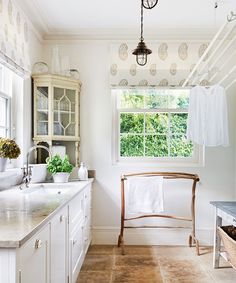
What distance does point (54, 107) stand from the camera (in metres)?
3.60

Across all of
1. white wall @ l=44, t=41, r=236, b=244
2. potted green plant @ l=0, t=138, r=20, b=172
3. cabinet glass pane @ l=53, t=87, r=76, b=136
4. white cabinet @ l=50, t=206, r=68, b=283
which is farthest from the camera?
white wall @ l=44, t=41, r=236, b=244

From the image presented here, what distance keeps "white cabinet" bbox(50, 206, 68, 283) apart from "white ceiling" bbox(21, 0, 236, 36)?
201 cm

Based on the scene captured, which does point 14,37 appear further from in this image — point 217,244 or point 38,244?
point 217,244

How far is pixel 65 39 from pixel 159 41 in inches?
44.2

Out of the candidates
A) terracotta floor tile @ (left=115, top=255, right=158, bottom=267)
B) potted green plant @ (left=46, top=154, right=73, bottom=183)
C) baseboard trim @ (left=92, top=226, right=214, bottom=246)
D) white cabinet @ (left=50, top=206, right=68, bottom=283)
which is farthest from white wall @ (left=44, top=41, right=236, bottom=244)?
white cabinet @ (left=50, top=206, right=68, bottom=283)

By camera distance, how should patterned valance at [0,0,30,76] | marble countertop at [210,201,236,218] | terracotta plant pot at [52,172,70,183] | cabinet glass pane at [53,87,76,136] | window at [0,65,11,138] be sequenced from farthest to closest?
cabinet glass pane at [53,87,76,136], terracotta plant pot at [52,172,70,183], window at [0,65,11,138], marble countertop at [210,201,236,218], patterned valance at [0,0,30,76]

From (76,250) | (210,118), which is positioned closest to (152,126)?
(210,118)

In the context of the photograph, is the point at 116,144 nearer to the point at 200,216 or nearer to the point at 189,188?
the point at 189,188

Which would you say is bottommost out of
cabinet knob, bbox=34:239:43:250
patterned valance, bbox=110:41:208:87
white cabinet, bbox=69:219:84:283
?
white cabinet, bbox=69:219:84:283

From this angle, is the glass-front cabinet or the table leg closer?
the table leg

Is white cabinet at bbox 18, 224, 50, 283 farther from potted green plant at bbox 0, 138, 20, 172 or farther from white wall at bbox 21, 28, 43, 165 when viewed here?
white wall at bbox 21, 28, 43, 165

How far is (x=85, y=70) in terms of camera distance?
3.89 meters

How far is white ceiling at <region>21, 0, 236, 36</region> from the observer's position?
3078mm

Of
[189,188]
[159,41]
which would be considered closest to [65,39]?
[159,41]
